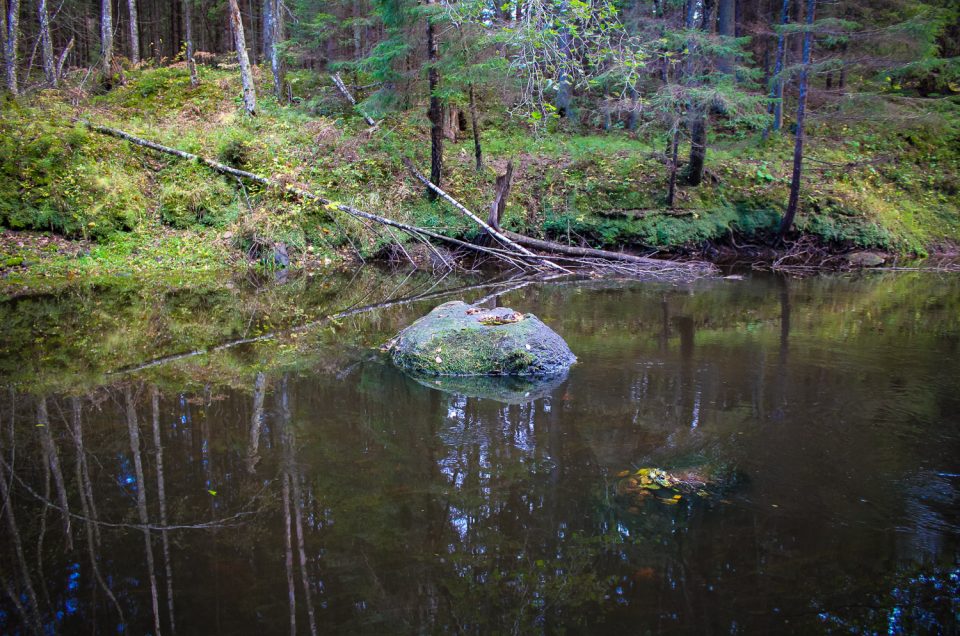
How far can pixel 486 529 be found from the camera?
3791 mm

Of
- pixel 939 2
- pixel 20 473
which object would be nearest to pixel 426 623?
pixel 20 473

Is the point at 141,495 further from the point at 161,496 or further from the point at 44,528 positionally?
the point at 44,528

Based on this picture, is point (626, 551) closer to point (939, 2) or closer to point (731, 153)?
point (731, 153)

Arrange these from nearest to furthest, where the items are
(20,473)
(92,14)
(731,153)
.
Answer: (20,473) < (731,153) < (92,14)

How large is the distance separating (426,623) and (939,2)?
2758 centimetres

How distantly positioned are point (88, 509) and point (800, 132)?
1673 centimetres

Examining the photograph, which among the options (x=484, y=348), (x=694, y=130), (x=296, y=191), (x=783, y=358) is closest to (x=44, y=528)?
(x=484, y=348)

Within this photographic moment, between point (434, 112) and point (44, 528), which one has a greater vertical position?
point (434, 112)

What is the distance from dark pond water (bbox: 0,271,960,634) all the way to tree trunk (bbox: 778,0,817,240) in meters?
8.77

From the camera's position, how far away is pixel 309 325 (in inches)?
356

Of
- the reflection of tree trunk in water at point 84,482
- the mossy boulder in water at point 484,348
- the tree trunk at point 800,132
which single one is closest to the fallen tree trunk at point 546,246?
the tree trunk at point 800,132

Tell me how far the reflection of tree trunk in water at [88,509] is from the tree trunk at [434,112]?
12153mm

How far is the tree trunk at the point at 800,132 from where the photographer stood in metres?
14.5

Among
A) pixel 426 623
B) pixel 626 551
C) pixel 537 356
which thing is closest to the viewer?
pixel 426 623
